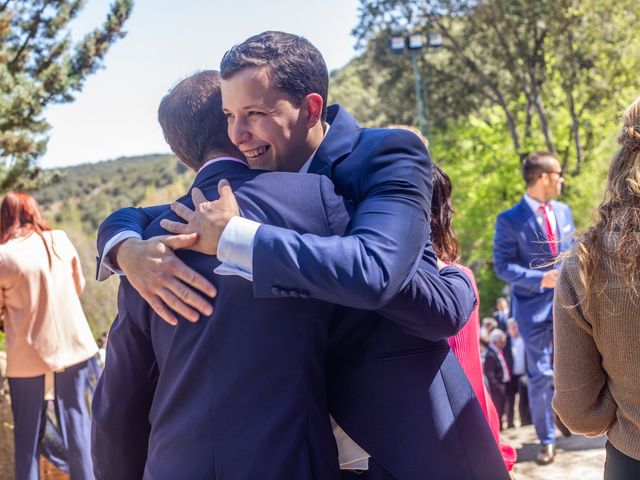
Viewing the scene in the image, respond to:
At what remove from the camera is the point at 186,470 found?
1807mm

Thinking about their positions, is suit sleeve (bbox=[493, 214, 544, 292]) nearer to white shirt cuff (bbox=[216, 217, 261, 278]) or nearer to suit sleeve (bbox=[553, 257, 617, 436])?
suit sleeve (bbox=[553, 257, 617, 436])

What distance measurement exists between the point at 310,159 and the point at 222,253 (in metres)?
0.43

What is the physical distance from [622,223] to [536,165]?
3.95 meters

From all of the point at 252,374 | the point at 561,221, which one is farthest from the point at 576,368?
the point at 561,221

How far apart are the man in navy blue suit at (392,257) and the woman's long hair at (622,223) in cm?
38

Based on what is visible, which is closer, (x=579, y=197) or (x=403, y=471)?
(x=403, y=471)

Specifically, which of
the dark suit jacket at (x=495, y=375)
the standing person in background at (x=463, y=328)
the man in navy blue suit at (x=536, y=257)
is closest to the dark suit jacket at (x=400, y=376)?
the standing person in background at (x=463, y=328)

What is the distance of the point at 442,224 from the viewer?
3129 millimetres

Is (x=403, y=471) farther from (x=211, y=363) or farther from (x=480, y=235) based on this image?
(x=480, y=235)

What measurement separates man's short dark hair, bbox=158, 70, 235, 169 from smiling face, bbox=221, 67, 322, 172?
3.0 inches

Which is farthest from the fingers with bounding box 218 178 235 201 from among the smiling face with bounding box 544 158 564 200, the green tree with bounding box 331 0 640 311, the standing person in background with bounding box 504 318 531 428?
the green tree with bounding box 331 0 640 311

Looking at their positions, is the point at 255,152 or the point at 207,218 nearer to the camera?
the point at 207,218

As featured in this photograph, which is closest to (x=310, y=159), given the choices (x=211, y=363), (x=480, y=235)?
(x=211, y=363)

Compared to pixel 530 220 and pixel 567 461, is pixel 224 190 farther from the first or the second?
pixel 567 461
